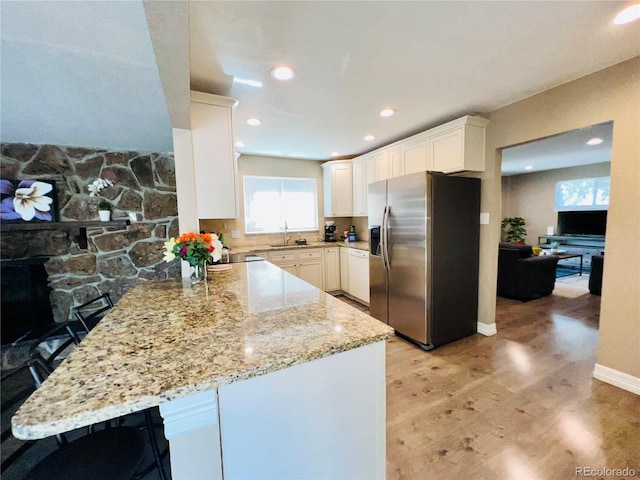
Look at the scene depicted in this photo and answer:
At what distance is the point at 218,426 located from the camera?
2.76ft

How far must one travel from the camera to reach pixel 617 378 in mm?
2084

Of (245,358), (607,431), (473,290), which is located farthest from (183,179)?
(607,431)

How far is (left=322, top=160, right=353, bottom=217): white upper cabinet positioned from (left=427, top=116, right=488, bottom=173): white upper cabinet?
1.80 metres

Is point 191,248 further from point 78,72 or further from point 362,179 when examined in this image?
point 362,179

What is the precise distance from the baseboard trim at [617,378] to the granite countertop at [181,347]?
2343 millimetres

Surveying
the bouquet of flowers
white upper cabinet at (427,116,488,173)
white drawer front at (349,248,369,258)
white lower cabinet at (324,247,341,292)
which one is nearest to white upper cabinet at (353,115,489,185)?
white upper cabinet at (427,116,488,173)

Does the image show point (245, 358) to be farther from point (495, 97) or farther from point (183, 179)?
point (495, 97)

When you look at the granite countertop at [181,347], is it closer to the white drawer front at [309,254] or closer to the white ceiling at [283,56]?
the white ceiling at [283,56]

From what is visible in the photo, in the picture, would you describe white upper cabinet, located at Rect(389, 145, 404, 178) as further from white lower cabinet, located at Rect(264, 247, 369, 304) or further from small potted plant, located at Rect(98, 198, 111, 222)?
small potted plant, located at Rect(98, 198, 111, 222)

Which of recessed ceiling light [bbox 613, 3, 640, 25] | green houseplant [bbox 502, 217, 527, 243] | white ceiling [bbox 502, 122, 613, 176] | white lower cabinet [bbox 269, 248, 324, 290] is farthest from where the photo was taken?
green houseplant [bbox 502, 217, 527, 243]

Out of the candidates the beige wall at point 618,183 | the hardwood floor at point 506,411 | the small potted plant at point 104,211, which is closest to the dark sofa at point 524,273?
Answer: the hardwood floor at point 506,411

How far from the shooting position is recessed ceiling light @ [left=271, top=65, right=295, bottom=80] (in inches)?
74.1

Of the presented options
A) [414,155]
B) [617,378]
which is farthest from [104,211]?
[617,378]

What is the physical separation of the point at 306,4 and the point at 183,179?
140cm
